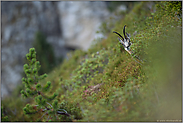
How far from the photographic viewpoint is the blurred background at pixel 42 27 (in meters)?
20.3

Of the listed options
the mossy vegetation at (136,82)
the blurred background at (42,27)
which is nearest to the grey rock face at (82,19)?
the blurred background at (42,27)

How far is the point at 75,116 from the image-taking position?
4.99m

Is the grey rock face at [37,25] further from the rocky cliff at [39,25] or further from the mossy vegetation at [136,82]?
the mossy vegetation at [136,82]

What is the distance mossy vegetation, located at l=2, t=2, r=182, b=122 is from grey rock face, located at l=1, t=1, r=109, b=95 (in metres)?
14.0

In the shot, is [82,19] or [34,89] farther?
[82,19]

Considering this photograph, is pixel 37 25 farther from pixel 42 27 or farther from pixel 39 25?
pixel 42 27

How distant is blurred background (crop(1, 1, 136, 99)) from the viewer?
20266mm

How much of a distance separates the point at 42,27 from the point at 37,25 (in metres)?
1.07

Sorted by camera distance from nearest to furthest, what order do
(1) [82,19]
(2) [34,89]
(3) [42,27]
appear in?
(2) [34,89], (1) [82,19], (3) [42,27]

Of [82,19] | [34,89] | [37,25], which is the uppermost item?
[37,25]

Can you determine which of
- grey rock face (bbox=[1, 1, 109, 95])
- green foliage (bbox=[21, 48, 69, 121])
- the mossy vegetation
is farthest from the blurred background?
green foliage (bbox=[21, 48, 69, 121])

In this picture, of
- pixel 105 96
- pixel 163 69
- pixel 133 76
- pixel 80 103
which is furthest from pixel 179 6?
pixel 80 103

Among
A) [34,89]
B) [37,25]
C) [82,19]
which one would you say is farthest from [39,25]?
[34,89]

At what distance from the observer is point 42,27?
78.0ft
